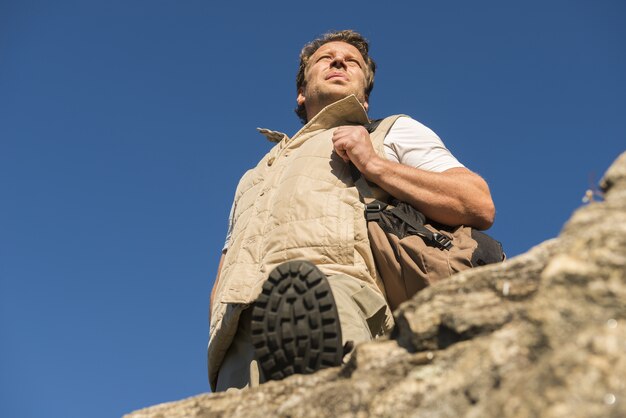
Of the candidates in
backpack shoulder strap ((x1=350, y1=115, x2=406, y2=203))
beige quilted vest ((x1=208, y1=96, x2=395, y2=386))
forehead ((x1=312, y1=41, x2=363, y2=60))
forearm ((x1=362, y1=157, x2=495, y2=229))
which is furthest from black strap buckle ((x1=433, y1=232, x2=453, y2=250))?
forehead ((x1=312, y1=41, x2=363, y2=60))

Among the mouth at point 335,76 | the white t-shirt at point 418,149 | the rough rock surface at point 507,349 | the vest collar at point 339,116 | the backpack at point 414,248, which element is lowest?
the rough rock surface at point 507,349

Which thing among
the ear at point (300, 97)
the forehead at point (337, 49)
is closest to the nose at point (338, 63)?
the forehead at point (337, 49)

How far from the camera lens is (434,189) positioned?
409 centimetres

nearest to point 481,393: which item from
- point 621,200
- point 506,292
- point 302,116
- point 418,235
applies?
point 506,292

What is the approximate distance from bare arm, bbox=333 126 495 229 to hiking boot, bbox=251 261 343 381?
1.25 meters

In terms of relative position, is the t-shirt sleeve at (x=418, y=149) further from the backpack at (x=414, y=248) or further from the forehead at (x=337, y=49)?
the forehead at (x=337, y=49)

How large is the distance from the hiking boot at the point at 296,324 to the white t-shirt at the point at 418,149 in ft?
5.59

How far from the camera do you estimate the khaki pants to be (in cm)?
340

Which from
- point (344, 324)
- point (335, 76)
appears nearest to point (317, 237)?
point (344, 324)

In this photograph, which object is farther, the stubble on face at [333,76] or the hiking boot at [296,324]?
the stubble on face at [333,76]

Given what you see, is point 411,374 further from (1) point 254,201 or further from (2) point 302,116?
(2) point 302,116

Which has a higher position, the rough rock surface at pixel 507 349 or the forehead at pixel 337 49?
the forehead at pixel 337 49

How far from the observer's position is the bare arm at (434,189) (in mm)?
4078

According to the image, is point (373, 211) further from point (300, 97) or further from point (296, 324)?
point (300, 97)
